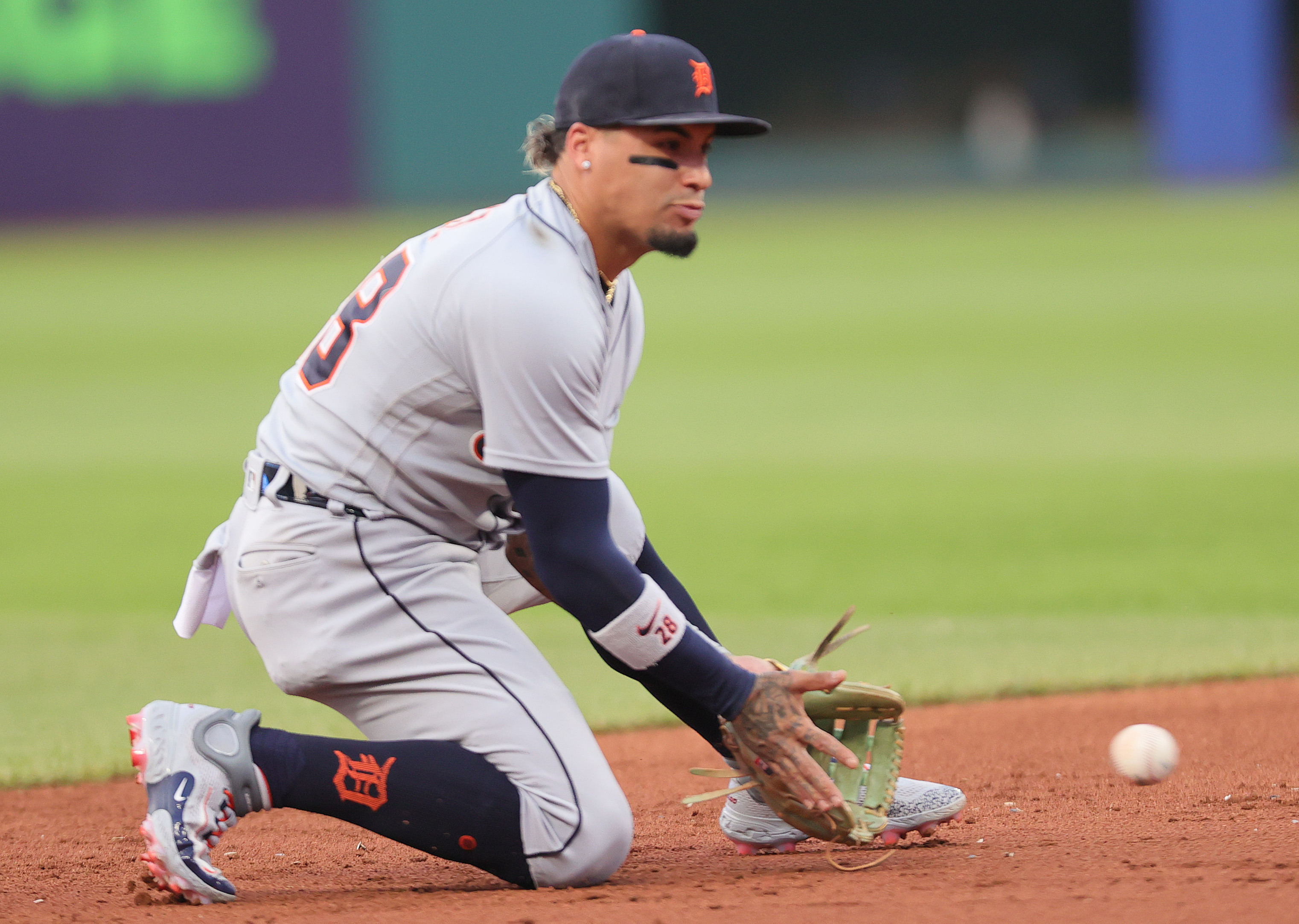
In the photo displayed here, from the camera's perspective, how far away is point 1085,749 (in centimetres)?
427

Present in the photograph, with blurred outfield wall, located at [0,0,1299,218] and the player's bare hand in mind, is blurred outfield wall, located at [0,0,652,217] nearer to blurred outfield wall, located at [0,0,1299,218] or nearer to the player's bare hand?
blurred outfield wall, located at [0,0,1299,218]

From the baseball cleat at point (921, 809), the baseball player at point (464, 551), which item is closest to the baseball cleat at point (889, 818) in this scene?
the baseball cleat at point (921, 809)

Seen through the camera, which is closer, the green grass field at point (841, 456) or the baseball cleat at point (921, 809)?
the baseball cleat at point (921, 809)

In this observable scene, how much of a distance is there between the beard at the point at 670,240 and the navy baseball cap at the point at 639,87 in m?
0.20

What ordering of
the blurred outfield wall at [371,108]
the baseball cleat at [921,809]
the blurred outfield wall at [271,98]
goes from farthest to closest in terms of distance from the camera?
the blurred outfield wall at [371,108]
the blurred outfield wall at [271,98]
the baseball cleat at [921,809]

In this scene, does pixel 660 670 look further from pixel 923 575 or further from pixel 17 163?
pixel 17 163

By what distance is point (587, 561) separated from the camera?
2.89 metres

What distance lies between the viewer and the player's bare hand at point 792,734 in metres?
2.98

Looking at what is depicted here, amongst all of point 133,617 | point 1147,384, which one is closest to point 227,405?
point 133,617

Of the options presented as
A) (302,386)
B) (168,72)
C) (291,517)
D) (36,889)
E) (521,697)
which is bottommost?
(36,889)

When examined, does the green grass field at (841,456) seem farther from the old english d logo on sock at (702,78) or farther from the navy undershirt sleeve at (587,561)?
the old english d logo on sock at (702,78)

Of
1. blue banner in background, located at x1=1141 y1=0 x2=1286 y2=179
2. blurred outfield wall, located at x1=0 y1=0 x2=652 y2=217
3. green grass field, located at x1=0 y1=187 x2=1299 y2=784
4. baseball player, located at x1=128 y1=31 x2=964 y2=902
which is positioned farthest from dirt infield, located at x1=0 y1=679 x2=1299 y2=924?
blue banner in background, located at x1=1141 y1=0 x2=1286 y2=179

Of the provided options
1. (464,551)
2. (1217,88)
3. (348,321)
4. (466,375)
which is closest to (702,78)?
(466,375)

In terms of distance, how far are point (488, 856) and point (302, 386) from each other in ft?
3.19
